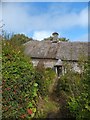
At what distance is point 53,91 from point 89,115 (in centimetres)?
858

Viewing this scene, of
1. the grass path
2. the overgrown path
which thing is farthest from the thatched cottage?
the grass path

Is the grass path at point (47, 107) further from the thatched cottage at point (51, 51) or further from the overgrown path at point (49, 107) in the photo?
the thatched cottage at point (51, 51)

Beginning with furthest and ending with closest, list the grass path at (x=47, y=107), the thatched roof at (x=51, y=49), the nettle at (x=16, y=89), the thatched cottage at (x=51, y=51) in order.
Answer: the thatched roof at (x=51, y=49)
the thatched cottage at (x=51, y=51)
the grass path at (x=47, y=107)
the nettle at (x=16, y=89)

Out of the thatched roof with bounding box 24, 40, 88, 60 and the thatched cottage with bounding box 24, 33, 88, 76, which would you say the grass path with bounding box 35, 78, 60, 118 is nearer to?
the thatched cottage with bounding box 24, 33, 88, 76

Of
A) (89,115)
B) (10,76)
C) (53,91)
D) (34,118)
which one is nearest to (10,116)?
(10,76)

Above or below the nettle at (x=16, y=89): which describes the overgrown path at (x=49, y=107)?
below

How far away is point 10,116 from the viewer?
307 inches

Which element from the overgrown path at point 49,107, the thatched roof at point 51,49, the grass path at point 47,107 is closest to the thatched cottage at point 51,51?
the thatched roof at point 51,49

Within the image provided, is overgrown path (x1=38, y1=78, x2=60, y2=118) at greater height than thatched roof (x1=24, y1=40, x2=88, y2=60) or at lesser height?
lesser

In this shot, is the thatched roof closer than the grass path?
No

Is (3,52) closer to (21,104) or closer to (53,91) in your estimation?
(21,104)

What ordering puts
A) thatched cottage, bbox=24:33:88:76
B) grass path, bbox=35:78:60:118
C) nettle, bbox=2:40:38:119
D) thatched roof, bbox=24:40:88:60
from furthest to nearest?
thatched roof, bbox=24:40:88:60 → thatched cottage, bbox=24:33:88:76 → grass path, bbox=35:78:60:118 → nettle, bbox=2:40:38:119

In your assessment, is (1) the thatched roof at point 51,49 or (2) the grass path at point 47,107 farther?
(1) the thatched roof at point 51,49

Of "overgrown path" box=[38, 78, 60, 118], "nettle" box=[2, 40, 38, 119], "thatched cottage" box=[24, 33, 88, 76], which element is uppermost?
"thatched cottage" box=[24, 33, 88, 76]
